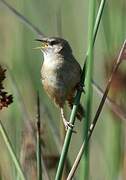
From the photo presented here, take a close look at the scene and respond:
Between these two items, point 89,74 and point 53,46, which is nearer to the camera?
point 89,74

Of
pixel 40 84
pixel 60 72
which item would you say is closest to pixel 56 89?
pixel 60 72

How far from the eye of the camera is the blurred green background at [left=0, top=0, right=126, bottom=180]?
179 cm

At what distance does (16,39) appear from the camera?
2.30m

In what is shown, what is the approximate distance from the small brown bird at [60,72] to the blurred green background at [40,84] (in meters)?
0.07

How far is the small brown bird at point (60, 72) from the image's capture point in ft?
6.32

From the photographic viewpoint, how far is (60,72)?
1.96 metres

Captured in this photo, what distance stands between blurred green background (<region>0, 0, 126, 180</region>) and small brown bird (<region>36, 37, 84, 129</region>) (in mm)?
73

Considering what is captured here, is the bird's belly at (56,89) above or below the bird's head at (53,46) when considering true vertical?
below

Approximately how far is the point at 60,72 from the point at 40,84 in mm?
481

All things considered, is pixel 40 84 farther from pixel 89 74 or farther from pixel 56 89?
pixel 89 74

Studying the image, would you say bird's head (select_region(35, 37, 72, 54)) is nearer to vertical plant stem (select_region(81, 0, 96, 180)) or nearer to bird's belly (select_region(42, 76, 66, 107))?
bird's belly (select_region(42, 76, 66, 107))

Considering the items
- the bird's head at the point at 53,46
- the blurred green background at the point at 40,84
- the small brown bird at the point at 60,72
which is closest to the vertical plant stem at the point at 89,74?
the blurred green background at the point at 40,84

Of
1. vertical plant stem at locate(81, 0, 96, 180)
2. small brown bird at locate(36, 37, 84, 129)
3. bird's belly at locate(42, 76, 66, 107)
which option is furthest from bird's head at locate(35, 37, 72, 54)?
vertical plant stem at locate(81, 0, 96, 180)

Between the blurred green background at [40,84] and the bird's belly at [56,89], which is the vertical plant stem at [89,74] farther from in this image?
the bird's belly at [56,89]
